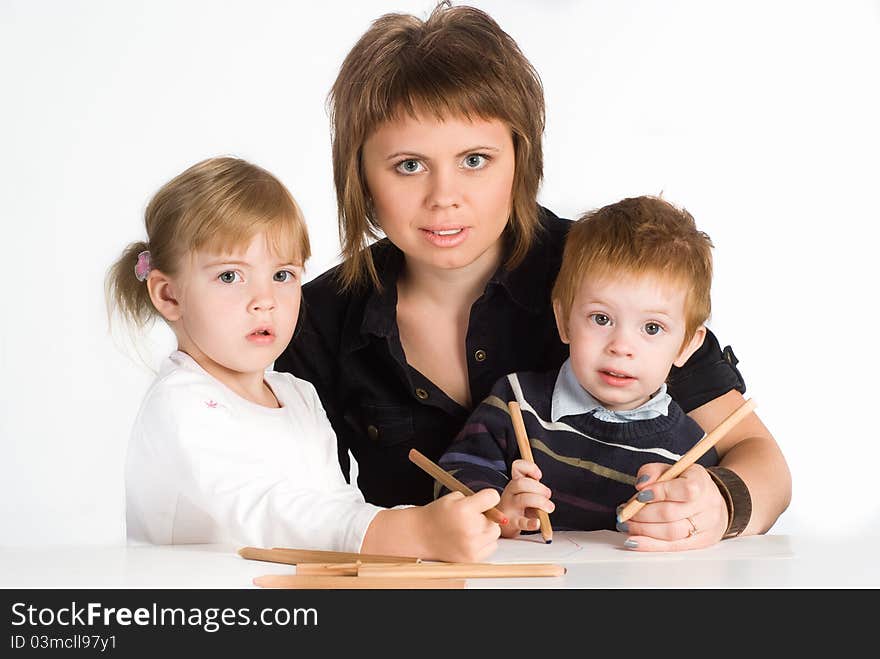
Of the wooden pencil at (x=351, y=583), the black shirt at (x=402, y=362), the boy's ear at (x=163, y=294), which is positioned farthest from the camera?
the black shirt at (x=402, y=362)

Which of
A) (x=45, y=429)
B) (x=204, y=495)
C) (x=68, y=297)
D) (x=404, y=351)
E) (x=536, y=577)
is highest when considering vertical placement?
(x=68, y=297)

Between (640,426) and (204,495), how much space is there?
1.72 ft

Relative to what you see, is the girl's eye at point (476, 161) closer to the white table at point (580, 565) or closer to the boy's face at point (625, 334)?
the boy's face at point (625, 334)

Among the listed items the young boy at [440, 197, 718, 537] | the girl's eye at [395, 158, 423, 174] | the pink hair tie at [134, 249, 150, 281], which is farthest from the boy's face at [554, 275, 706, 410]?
the pink hair tie at [134, 249, 150, 281]

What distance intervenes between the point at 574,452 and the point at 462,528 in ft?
1.01

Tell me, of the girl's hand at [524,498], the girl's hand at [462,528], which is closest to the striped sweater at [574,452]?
the girl's hand at [524,498]

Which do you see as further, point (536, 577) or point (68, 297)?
point (68, 297)

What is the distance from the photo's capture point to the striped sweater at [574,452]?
148 centimetres

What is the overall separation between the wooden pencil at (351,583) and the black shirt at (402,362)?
22.5 inches

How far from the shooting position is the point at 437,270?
1745mm

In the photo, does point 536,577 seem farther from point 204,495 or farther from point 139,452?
point 139,452

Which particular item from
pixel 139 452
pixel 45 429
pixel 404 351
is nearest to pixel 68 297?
pixel 45 429

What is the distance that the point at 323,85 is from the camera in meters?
2.61

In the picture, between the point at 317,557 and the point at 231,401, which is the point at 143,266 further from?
the point at 317,557
